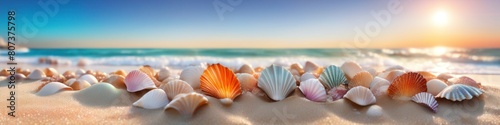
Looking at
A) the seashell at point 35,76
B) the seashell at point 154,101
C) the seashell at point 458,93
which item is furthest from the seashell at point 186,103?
the seashell at point 35,76

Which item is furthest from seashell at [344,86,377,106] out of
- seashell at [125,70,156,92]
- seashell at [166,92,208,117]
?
seashell at [125,70,156,92]

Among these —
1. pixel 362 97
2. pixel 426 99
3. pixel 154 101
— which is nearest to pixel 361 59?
pixel 426 99

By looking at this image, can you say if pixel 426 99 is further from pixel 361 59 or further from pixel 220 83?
pixel 361 59

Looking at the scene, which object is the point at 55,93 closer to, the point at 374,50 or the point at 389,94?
the point at 389,94

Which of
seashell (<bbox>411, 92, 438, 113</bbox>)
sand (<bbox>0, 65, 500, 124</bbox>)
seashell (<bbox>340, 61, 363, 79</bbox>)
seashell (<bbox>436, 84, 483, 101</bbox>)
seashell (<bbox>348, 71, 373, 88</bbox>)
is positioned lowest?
sand (<bbox>0, 65, 500, 124</bbox>)

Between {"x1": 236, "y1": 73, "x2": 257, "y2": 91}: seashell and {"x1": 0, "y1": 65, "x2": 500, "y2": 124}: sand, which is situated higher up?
{"x1": 236, "y1": 73, "x2": 257, "y2": 91}: seashell

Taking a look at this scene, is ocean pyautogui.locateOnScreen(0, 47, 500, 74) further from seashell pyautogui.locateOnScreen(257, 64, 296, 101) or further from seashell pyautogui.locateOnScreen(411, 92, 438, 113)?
seashell pyautogui.locateOnScreen(411, 92, 438, 113)

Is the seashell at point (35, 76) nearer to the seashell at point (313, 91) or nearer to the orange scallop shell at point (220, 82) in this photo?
the orange scallop shell at point (220, 82)

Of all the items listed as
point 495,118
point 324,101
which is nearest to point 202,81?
point 324,101
